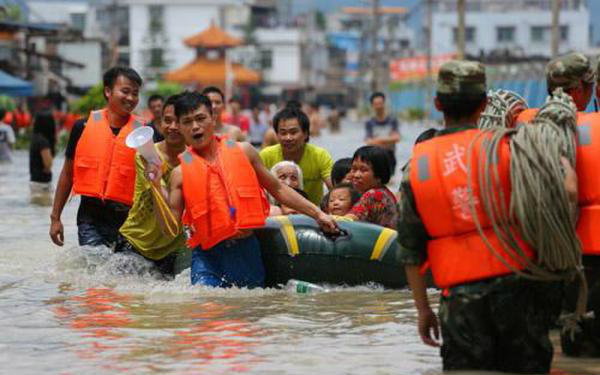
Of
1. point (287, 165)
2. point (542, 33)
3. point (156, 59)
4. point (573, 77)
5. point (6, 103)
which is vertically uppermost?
point (573, 77)

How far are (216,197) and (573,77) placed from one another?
105 inches

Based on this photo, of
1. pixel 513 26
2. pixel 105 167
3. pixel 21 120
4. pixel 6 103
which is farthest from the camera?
pixel 513 26

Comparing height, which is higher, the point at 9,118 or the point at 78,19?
the point at 78,19

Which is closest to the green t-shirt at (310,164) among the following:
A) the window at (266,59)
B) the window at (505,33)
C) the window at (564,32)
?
the window at (564,32)

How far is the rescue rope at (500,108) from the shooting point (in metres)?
6.95

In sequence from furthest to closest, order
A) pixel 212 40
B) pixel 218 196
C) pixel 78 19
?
pixel 78 19 < pixel 212 40 < pixel 218 196

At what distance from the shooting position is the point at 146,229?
941 centimetres

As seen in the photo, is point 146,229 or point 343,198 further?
point 343,198

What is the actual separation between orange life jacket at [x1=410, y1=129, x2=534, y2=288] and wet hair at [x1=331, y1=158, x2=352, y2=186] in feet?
15.9

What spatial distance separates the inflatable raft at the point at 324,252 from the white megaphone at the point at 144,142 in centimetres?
106

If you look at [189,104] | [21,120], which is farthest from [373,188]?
[21,120]

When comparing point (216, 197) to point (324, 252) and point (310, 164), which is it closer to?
point (324, 252)

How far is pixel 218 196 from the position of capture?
845 cm

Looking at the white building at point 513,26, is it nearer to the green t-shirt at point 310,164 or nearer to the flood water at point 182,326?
the green t-shirt at point 310,164
